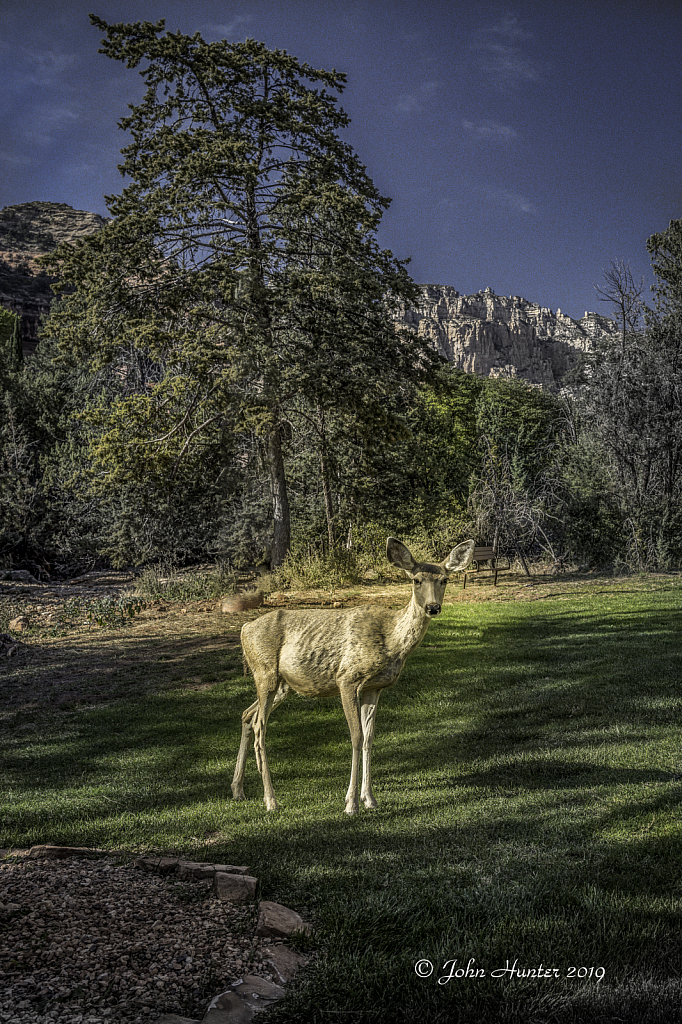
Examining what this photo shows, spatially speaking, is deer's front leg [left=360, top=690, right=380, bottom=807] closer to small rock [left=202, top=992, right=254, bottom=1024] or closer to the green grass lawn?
the green grass lawn

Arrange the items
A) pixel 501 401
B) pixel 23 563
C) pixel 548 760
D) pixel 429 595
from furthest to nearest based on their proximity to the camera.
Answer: pixel 501 401, pixel 23 563, pixel 548 760, pixel 429 595

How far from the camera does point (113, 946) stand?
3602mm

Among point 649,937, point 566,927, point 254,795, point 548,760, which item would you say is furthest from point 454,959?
point 548,760

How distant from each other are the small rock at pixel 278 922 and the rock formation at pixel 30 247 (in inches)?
1818

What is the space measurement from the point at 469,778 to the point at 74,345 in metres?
15.7

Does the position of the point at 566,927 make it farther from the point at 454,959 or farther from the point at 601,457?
the point at 601,457

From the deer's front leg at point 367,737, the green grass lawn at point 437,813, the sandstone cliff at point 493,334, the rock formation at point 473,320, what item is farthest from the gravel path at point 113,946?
the sandstone cliff at point 493,334

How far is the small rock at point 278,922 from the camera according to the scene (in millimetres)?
3777

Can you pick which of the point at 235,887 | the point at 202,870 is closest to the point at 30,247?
the point at 202,870

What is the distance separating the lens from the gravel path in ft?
10.4

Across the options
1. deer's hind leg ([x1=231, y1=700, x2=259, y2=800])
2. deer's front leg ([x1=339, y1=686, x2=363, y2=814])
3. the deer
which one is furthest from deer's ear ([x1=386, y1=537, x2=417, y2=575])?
deer's hind leg ([x1=231, y1=700, x2=259, y2=800])

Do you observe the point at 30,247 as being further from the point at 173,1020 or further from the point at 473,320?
the point at 473,320

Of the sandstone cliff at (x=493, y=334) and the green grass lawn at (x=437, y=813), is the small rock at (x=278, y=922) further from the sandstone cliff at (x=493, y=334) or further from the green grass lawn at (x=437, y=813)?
the sandstone cliff at (x=493, y=334)

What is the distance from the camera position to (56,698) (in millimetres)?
10586
